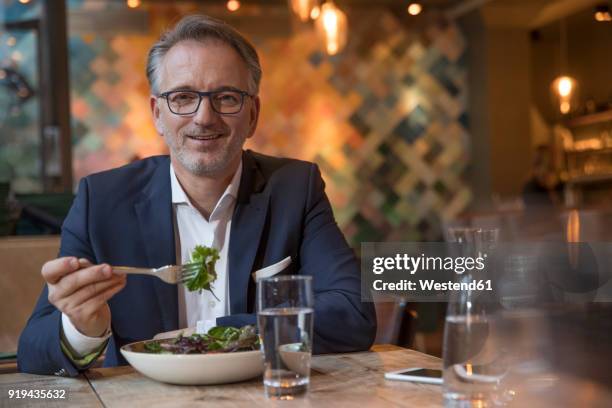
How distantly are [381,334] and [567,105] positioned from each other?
5982mm

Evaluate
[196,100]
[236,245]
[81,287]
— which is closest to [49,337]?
[81,287]

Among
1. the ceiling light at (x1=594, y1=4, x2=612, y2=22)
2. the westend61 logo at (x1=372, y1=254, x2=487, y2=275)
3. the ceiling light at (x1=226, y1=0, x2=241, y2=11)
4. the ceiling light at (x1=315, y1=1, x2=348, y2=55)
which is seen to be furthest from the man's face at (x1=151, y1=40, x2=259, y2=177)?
the ceiling light at (x1=594, y1=4, x2=612, y2=22)

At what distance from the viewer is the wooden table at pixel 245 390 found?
3.24ft

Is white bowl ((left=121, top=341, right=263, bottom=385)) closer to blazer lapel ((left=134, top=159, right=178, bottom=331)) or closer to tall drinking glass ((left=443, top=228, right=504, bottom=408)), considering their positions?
tall drinking glass ((left=443, top=228, right=504, bottom=408))

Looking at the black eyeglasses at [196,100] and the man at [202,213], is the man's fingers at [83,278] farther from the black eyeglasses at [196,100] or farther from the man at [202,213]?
the black eyeglasses at [196,100]

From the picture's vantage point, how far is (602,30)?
7.43 meters

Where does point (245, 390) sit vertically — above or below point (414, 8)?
below

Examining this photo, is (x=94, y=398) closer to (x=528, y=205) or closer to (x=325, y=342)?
(x=325, y=342)

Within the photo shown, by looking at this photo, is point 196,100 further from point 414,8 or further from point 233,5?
point 414,8

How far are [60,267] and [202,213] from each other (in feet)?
1.88

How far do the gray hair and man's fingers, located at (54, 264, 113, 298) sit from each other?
0.60 m

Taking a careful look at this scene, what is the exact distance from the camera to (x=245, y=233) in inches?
63.4

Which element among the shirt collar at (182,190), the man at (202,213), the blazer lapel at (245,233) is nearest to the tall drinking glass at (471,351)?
the man at (202,213)

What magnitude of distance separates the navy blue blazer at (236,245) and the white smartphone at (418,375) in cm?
28
